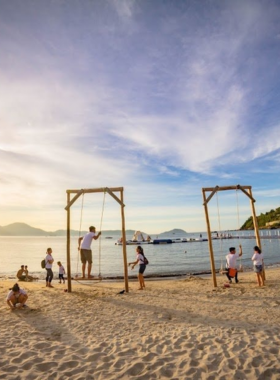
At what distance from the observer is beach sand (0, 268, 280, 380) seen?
15.6 ft

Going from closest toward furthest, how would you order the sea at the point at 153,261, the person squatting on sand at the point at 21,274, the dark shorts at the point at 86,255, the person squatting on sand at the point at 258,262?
the dark shorts at the point at 86,255 < the person squatting on sand at the point at 258,262 < the person squatting on sand at the point at 21,274 < the sea at the point at 153,261

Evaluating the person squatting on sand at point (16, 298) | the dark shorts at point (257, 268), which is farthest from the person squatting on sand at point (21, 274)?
the dark shorts at point (257, 268)

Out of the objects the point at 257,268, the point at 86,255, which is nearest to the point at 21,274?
the point at 86,255

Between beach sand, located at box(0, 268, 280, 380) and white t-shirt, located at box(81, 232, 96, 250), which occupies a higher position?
white t-shirt, located at box(81, 232, 96, 250)

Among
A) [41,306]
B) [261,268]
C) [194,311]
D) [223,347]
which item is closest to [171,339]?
[223,347]

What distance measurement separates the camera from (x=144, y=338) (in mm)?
6211

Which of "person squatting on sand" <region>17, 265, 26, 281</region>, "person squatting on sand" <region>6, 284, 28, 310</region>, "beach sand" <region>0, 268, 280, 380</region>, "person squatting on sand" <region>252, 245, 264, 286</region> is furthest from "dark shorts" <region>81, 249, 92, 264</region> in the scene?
"person squatting on sand" <region>17, 265, 26, 281</region>

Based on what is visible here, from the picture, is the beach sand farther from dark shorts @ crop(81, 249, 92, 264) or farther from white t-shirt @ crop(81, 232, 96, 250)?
white t-shirt @ crop(81, 232, 96, 250)

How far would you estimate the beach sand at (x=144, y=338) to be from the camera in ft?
15.6

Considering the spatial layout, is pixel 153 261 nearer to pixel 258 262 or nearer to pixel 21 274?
pixel 21 274

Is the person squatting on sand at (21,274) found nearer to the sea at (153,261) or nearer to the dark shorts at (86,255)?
the sea at (153,261)

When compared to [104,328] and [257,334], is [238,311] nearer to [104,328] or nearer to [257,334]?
[257,334]

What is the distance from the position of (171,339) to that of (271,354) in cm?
210

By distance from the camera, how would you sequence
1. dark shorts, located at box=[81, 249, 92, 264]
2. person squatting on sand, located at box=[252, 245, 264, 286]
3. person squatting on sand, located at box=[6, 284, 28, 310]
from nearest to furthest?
person squatting on sand, located at box=[6, 284, 28, 310], dark shorts, located at box=[81, 249, 92, 264], person squatting on sand, located at box=[252, 245, 264, 286]
